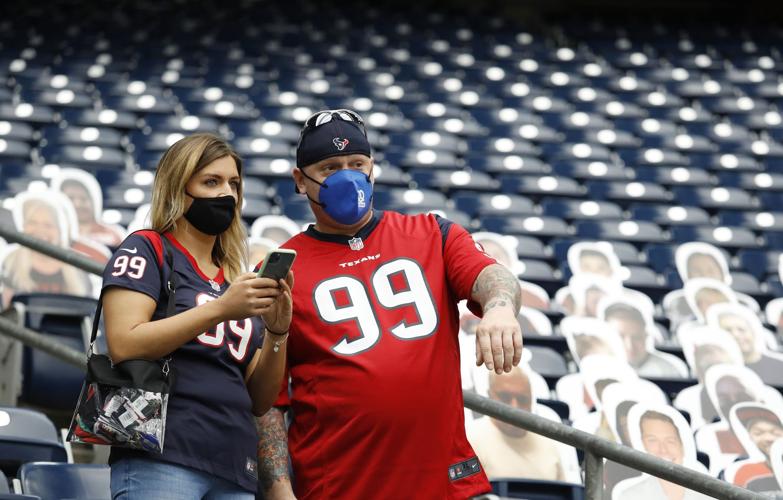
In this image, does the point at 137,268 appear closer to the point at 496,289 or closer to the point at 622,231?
the point at 496,289

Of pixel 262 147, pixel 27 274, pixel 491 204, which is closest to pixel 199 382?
pixel 27 274

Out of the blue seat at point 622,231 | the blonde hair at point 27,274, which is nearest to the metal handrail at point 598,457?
the blonde hair at point 27,274

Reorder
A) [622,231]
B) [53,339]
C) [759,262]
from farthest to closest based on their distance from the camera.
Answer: [622,231]
[759,262]
[53,339]

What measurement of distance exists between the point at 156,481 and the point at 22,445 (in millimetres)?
1211

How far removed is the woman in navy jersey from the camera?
193cm

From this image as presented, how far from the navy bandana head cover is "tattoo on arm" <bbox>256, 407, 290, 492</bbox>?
0.58m

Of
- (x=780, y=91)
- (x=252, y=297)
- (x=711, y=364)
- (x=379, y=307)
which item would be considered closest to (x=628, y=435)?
(x=711, y=364)

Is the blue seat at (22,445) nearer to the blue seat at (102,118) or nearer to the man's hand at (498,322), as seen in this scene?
the man's hand at (498,322)

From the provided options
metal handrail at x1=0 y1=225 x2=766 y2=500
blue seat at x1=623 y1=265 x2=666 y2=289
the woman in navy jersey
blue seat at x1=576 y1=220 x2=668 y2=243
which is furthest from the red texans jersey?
blue seat at x1=576 y1=220 x2=668 y2=243

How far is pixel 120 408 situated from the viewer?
193 cm

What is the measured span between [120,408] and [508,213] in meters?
5.32

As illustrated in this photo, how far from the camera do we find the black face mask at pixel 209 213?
2.16 meters

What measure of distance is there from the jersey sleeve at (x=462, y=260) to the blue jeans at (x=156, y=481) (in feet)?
2.11

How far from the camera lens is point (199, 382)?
6.61 ft
